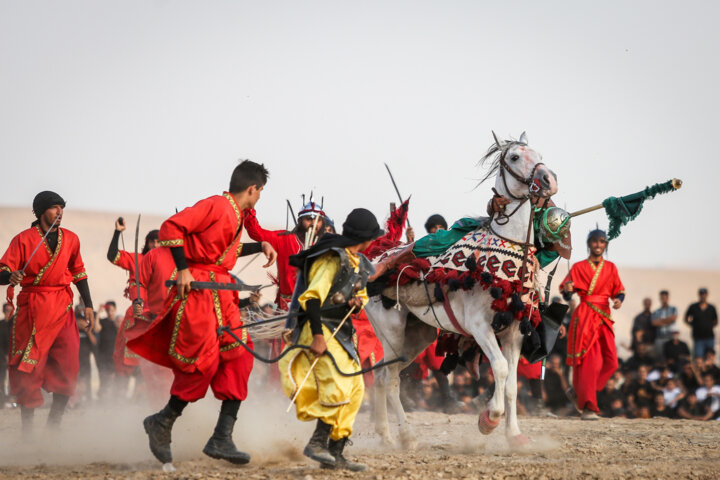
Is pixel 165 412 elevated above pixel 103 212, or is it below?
below

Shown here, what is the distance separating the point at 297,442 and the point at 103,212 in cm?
8333

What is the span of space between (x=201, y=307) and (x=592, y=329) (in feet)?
22.5

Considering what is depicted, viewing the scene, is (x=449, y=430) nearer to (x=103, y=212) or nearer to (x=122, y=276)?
(x=122, y=276)

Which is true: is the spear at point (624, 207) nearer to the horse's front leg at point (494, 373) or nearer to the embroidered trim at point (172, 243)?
the horse's front leg at point (494, 373)

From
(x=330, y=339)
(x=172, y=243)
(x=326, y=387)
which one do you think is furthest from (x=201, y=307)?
(x=326, y=387)

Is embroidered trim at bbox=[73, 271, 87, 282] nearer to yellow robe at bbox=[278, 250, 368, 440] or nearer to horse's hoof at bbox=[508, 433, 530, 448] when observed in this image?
yellow robe at bbox=[278, 250, 368, 440]

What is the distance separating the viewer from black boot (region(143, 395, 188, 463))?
6848 mm

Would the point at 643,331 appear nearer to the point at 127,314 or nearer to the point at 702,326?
the point at 702,326

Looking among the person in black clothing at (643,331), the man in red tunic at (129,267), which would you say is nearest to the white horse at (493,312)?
the man in red tunic at (129,267)

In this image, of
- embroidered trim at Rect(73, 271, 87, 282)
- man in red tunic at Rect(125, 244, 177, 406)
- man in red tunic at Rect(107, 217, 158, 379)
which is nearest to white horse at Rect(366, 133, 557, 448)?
man in red tunic at Rect(125, 244, 177, 406)

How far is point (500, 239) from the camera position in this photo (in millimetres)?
8773

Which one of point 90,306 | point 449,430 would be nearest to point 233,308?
point 90,306

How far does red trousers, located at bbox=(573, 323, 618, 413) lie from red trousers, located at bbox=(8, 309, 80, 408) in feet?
20.9

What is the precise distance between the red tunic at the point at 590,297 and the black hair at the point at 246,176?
622 centimetres
